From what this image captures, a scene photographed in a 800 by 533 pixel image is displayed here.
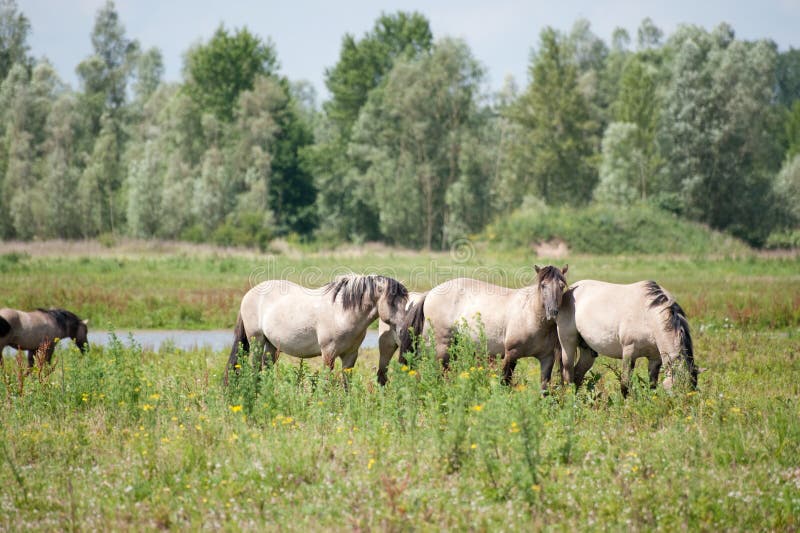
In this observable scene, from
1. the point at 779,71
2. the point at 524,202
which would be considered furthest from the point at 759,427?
the point at 779,71

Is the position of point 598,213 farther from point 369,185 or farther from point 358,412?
point 358,412

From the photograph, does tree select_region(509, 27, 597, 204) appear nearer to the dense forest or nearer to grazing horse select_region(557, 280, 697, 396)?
the dense forest

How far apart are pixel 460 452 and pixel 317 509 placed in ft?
5.78

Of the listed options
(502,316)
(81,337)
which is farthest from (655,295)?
(81,337)

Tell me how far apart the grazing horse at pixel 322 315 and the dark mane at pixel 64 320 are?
15.0 feet

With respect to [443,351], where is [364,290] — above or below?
above

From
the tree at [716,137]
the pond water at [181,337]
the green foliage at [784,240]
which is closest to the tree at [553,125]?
the tree at [716,137]

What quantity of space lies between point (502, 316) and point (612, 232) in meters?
38.1

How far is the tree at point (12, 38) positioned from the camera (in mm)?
71812

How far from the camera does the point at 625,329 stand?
11.1 metres

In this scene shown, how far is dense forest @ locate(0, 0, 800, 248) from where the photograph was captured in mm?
57344

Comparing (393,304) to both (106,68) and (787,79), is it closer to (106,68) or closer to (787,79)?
(106,68)

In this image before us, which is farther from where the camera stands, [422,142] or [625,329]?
[422,142]

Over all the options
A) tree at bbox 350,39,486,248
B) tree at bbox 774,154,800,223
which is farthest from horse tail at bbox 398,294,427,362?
tree at bbox 774,154,800,223
